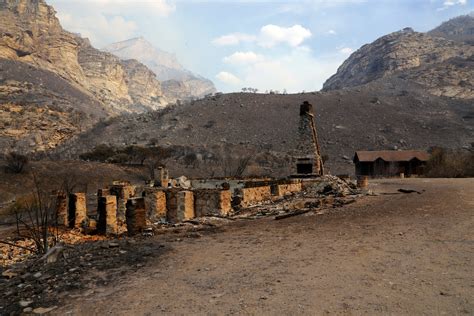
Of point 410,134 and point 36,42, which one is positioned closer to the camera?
point 410,134

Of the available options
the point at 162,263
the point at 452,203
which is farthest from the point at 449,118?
the point at 162,263

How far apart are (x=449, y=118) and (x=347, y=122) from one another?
49.1 feet

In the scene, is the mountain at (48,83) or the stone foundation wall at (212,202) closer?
the stone foundation wall at (212,202)

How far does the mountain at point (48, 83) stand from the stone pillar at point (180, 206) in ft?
132

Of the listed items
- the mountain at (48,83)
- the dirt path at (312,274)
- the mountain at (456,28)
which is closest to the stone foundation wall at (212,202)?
the dirt path at (312,274)

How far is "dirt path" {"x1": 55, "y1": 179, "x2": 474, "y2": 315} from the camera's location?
4676mm

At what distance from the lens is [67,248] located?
761cm

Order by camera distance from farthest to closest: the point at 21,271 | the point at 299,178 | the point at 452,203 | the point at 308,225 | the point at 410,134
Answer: the point at 410,134, the point at 299,178, the point at 452,203, the point at 308,225, the point at 21,271

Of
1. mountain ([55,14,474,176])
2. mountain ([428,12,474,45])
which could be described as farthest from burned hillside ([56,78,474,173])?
mountain ([428,12,474,45])

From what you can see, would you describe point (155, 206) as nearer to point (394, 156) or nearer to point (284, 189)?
point (284, 189)

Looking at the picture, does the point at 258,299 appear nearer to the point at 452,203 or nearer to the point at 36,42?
the point at 452,203

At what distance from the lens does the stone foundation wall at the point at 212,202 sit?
43.1ft

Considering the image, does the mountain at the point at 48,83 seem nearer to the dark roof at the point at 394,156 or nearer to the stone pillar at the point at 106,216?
the dark roof at the point at 394,156

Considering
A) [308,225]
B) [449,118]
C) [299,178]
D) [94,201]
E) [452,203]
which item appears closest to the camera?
[308,225]
